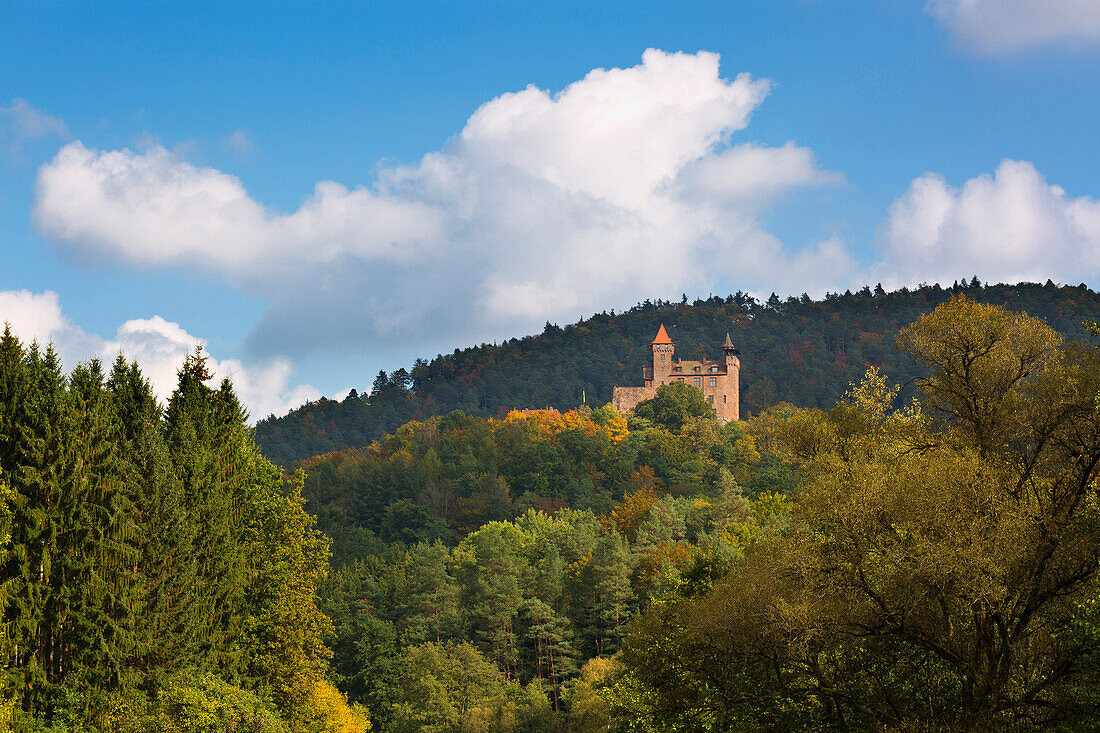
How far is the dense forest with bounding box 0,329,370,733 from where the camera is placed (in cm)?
2761

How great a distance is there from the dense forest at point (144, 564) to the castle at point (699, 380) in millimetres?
90064

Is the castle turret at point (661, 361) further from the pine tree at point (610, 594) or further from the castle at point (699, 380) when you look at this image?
the pine tree at point (610, 594)

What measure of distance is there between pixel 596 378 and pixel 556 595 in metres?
129

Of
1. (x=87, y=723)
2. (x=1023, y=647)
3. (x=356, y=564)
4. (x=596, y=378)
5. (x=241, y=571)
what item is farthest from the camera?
(x=596, y=378)

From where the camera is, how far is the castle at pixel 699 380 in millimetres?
124750

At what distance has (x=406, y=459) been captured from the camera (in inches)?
4700

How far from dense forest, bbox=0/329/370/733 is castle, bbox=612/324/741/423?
9006 cm

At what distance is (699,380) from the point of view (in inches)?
5010

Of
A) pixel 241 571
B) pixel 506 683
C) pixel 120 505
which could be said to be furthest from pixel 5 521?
pixel 506 683

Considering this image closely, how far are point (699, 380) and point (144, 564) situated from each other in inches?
3981

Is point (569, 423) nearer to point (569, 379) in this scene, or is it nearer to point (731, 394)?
point (731, 394)

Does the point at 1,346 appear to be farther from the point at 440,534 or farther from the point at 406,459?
the point at 406,459

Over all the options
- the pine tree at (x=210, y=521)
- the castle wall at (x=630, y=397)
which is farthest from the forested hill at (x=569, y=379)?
the pine tree at (x=210, y=521)

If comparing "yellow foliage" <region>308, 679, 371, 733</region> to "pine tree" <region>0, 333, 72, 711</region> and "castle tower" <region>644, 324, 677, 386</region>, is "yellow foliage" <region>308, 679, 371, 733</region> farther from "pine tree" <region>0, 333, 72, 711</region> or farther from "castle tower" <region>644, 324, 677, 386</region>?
"castle tower" <region>644, 324, 677, 386</region>
